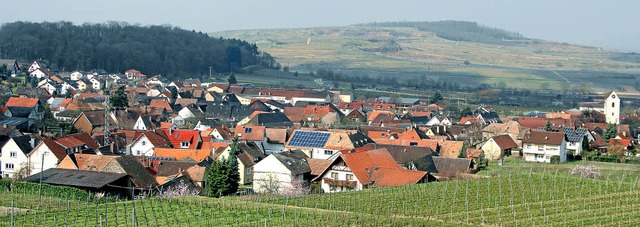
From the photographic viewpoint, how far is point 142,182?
28.4 metres

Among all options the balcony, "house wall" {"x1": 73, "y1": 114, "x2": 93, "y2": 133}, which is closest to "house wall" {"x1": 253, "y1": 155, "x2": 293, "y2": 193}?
the balcony

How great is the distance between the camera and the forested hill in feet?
A: 293

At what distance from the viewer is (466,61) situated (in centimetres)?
15188

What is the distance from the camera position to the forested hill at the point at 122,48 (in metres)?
89.4

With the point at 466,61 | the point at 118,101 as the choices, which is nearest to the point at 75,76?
the point at 118,101

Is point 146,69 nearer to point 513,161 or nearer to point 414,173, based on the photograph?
point 513,161

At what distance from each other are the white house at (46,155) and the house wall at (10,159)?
1.55ft

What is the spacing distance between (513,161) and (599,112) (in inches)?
1076

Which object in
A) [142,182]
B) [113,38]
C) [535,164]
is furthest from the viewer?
[113,38]

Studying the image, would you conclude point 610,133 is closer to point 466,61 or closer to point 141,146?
point 141,146

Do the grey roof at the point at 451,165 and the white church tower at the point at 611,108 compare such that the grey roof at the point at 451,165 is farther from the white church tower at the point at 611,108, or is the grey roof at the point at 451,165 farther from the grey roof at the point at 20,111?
the white church tower at the point at 611,108

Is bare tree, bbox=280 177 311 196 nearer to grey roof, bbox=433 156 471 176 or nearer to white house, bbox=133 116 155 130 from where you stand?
grey roof, bbox=433 156 471 176

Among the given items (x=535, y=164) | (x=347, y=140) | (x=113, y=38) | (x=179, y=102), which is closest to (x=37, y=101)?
(x=179, y=102)

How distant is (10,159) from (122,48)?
65.6m
